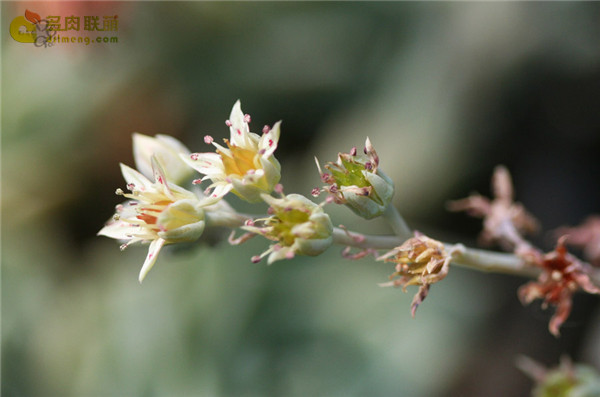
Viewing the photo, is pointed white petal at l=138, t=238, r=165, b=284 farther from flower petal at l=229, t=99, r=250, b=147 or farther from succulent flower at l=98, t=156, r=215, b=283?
flower petal at l=229, t=99, r=250, b=147

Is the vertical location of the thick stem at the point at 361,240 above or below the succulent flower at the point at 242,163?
below

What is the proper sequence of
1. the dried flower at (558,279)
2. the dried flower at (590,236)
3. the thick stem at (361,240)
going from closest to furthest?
1. the thick stem at (361,240)
2. the dried flower at (558,279)
3. the dried flower at (590,236)

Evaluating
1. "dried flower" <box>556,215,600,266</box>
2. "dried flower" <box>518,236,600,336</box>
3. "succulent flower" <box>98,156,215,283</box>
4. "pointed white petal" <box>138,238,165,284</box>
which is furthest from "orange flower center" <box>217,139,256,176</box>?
"dried flower" <box>556,215,600,266</box>

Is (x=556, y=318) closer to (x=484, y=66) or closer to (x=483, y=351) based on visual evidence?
(x=483, y=351)

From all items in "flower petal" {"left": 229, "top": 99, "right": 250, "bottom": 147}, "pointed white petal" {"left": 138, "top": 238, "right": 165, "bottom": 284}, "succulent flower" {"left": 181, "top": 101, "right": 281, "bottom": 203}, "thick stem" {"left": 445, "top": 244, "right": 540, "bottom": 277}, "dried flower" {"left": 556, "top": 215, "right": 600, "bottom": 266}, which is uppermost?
"flower petal" {"left": 229, "top": 99, "right": 250, "bottom": 147}

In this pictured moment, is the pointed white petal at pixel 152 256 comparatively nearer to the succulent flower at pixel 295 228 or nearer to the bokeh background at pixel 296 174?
the succulent flower at pixel 295 228

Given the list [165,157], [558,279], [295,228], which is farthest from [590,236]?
[165,157]

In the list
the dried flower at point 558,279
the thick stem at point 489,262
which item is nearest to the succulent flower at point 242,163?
the thick stem at point 489,262
